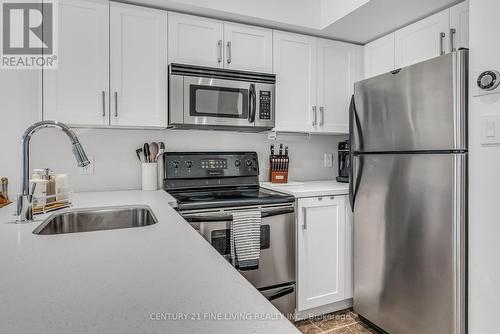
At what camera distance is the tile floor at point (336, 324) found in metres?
2.08

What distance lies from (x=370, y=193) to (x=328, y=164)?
94 centimetres

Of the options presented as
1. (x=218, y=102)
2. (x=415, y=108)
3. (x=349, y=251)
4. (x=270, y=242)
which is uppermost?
(x=218, y=102)

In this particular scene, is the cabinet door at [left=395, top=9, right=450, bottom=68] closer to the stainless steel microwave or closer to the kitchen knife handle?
the kitchen knife handle

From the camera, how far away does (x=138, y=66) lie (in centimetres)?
201

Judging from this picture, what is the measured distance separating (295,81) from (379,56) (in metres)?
0.78

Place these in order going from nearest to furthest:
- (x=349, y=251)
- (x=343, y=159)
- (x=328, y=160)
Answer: (x=349, y=251)
(x=343, y=159)
(x=328, y=160)

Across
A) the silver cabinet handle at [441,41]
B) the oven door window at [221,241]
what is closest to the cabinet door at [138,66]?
the oven door window at [221,241]

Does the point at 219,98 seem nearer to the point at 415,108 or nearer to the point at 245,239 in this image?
the point at 245,239

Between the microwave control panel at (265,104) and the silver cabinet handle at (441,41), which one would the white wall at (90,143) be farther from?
the silver cabinet handle at (441,41)
